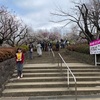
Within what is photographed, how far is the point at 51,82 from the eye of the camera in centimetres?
1186

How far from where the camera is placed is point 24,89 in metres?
11.0

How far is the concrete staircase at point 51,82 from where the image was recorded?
34.3 ft

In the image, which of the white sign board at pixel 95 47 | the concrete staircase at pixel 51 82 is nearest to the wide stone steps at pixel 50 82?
the concrete staircase at pixel 51 82

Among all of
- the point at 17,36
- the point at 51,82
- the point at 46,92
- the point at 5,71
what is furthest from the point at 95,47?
the point at 17,36

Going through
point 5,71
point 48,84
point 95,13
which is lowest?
point 48,84

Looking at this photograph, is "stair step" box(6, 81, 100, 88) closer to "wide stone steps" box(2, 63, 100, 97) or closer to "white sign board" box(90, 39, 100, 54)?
"wide stone steps" box(2, 63, 100, 97)

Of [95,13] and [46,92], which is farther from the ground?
[95,13]

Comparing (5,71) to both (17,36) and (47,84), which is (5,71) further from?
(17,36)

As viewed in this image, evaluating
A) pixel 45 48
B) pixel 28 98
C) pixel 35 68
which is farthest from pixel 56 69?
pixel 45 48

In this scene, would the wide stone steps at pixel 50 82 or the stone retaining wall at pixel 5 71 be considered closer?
the wide stone steps at pixel 50 82

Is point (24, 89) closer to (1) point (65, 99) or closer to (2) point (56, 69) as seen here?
(1) point (65, 99)

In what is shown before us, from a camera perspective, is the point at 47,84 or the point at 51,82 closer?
the point at 47,84

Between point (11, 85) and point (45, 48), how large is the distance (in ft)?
83.5

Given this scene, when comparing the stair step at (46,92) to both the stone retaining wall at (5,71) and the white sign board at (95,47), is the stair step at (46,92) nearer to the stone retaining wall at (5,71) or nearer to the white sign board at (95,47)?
the stone retaining wall at (5,71)
